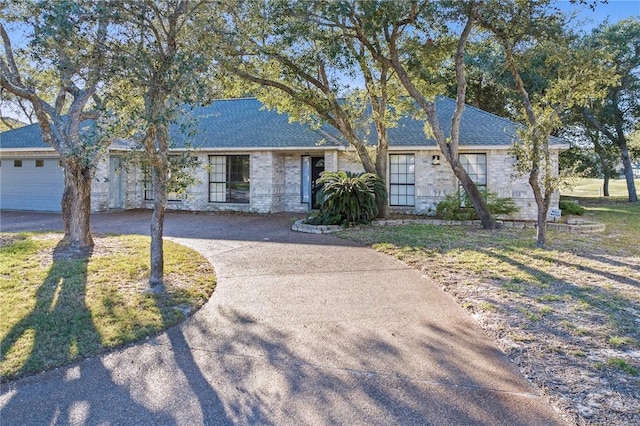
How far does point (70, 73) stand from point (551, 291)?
7.54 m

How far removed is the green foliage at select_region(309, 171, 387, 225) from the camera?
11852 mm

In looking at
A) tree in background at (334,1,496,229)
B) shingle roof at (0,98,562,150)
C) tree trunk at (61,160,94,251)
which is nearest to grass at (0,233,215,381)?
tree trunk at (61,160,94,251)

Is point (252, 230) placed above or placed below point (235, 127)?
below

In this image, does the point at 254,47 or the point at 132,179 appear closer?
the point at 254,47

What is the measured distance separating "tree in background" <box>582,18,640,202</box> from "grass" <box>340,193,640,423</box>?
14.7 metres

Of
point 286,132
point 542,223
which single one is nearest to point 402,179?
point 286,132

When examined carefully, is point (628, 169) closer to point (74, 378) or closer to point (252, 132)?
point (252, 132)

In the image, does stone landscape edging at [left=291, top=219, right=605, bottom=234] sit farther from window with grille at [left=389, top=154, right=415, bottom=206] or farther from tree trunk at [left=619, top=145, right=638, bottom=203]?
tree trunk at [left=619, top=145, right=638, bottom=203]

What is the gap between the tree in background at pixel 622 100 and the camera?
21094 millimetres

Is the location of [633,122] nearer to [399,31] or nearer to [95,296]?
[399,31]

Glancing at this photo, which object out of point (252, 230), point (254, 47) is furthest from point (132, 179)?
point (254, 47)

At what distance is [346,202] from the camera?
1181 centimetres

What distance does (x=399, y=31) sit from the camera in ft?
37.9

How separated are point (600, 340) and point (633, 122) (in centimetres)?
A: 2493
